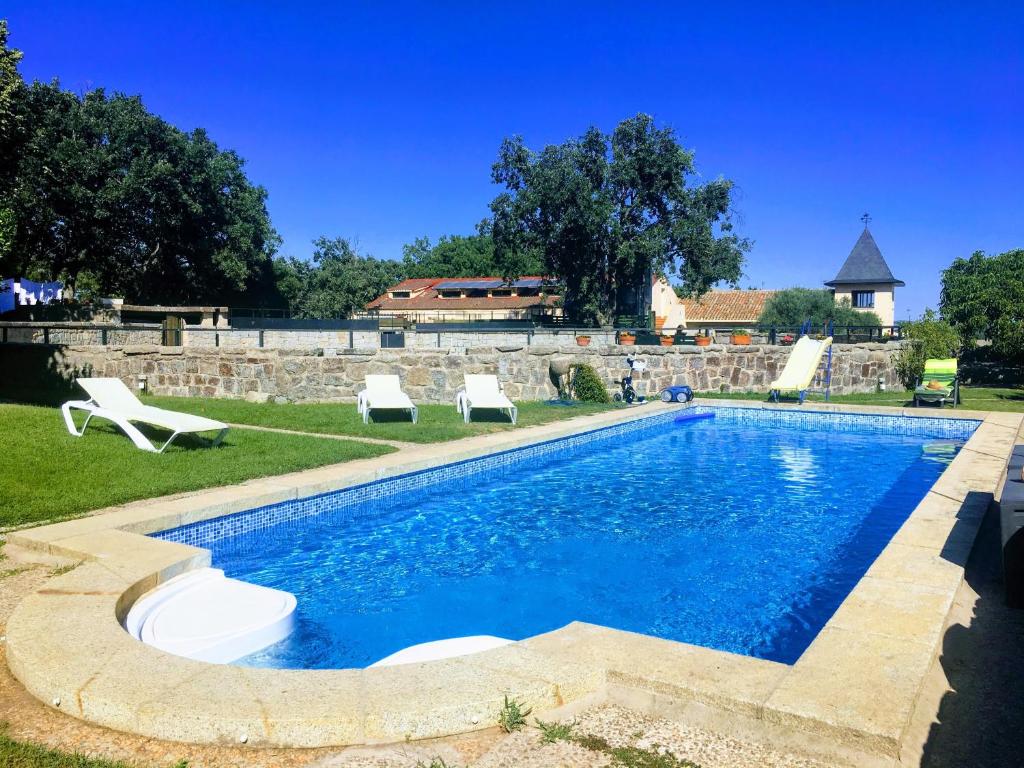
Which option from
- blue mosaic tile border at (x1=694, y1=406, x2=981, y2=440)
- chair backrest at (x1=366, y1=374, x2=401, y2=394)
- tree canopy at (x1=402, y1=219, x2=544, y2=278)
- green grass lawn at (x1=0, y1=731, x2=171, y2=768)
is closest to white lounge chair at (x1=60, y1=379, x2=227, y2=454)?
chair backrest at (x1=366, y1=374, x2=401, y2=394)

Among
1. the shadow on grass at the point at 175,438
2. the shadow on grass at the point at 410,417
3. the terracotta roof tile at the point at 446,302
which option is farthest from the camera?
the terracotta roof tile at the point at 446,302

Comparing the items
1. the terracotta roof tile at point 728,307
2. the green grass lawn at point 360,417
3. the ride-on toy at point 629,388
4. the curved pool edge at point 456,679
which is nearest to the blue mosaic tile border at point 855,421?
the ride-on toy at point 629,388

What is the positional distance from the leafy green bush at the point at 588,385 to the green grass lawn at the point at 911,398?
10.9 feet

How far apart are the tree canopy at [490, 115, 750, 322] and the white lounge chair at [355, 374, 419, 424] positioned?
21698 millimetres

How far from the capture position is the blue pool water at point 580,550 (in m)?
5.34

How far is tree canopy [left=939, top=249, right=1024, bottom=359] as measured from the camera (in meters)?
21.6

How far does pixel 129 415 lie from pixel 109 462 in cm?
143

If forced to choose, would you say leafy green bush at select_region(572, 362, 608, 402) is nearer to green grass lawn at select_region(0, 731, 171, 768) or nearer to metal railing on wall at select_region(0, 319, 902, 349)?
metal railing on wall at select_region(0, 319, 902, 349)

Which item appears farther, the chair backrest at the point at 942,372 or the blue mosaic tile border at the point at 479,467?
the chair backrest at the point at 942,372

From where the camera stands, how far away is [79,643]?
3.53 m

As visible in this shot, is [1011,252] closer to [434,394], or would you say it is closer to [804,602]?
[434,394]

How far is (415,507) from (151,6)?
19.2 meters

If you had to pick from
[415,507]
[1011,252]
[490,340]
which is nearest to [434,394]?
[490,340]

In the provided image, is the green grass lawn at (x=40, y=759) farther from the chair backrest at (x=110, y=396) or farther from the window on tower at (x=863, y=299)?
the window on tower at (x=863, y=299)
